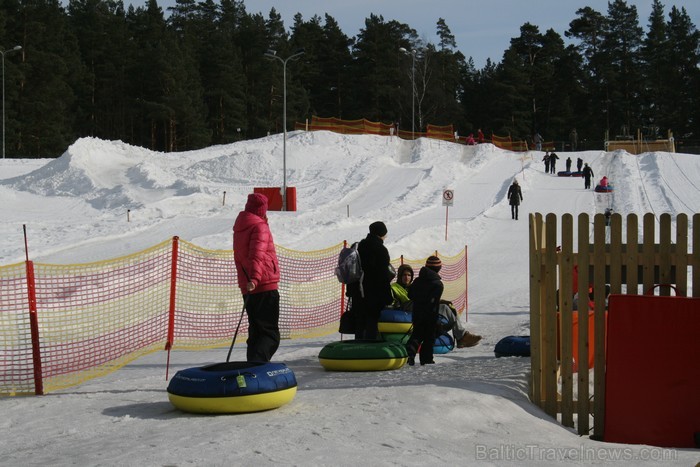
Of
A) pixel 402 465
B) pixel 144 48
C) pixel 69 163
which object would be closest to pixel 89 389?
pixel 402 465

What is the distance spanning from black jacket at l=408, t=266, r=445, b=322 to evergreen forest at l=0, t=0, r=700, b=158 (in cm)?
6928

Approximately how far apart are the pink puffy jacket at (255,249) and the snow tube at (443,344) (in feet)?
12.1

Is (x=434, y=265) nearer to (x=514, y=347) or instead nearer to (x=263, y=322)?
(x=514, y=347)

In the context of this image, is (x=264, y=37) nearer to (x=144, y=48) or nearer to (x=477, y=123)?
(x=144, y=48)

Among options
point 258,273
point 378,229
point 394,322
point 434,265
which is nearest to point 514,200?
point 394,322

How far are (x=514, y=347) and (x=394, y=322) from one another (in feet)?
4.91

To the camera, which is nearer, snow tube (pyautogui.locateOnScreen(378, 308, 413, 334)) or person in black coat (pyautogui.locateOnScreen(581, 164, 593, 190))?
snow tube (pyautogui.locateOnScreen(378, 308, 413, 334))

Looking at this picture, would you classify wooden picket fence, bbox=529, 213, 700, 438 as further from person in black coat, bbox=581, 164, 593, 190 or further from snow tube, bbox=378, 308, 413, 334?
person in black coat, bbox=581, 164, 593, 190

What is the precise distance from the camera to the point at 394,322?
10.5 m

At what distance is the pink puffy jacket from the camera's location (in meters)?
7.69

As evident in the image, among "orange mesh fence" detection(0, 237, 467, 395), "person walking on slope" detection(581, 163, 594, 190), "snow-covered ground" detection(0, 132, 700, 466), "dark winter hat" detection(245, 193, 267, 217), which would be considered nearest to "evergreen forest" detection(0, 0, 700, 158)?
"snow-covered ground" detection(0, 132, 700, 466)

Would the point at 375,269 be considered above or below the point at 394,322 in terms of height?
above

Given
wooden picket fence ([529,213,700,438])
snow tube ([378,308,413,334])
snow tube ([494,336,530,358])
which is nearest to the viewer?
wooden picket fence ([529,213,700,438])

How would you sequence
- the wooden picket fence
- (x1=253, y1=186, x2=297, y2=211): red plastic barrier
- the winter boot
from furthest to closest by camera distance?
(x1=253, y1=186, x2=297, y2=211): red plastic barrier
the winter boot
the wooden picket fence
